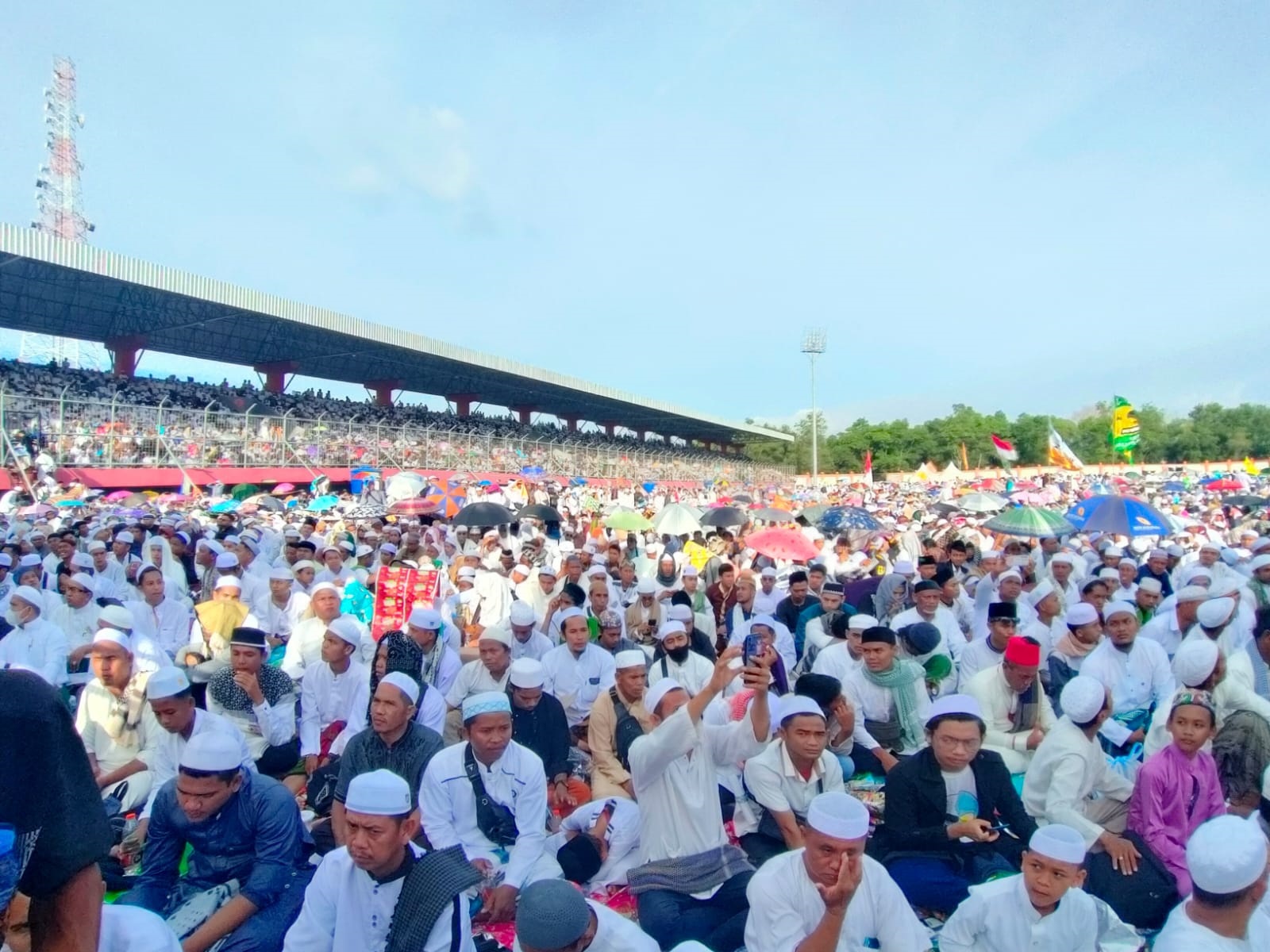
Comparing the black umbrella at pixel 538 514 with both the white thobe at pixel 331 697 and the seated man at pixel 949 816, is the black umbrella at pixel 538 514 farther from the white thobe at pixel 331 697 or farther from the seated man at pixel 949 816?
the seated man at pixel 949 816

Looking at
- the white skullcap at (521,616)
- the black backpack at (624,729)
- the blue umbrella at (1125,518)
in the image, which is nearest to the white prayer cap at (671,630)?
the black backpack at (624,729)

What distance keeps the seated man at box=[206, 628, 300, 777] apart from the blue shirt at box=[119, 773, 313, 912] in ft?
5.05

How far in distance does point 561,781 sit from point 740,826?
3.81 feet

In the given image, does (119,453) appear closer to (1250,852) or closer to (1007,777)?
(1007,777)

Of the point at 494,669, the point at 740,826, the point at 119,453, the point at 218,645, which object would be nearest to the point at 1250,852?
the point at 740,826

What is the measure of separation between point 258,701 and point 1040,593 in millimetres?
6492

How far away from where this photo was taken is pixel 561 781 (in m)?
4.95

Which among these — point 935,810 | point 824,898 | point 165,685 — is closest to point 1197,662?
point 935,810

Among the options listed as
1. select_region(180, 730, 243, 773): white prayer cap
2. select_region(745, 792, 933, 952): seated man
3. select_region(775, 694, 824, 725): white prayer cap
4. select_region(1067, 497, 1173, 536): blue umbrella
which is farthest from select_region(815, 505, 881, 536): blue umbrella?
select_region(180, 730, 243, 773): white prayer cap

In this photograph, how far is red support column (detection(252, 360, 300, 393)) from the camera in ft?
96.8

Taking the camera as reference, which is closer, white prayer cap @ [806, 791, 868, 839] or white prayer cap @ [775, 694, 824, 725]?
white prayer cap @ [806, 791, 868, 839]

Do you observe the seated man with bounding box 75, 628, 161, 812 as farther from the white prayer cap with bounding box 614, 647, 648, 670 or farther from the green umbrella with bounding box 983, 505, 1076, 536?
the green umbrella with bounding box 983, 505, 1076, 536

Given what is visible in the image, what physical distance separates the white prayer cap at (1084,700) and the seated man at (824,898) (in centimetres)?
151

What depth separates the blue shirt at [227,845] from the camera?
3.34 metres
